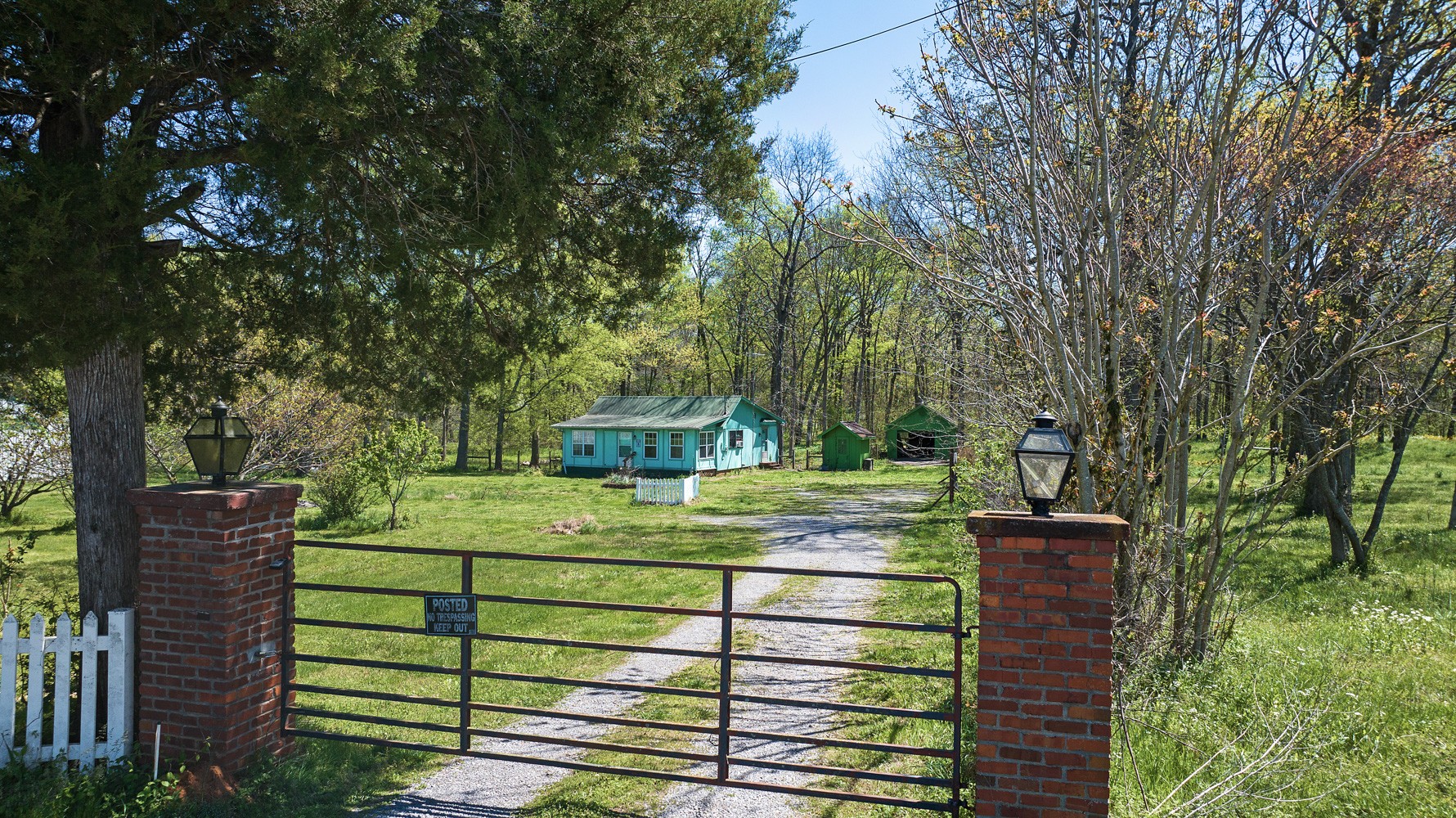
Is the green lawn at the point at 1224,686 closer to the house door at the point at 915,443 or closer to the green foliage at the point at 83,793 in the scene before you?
the green foliage at the point at 83,793

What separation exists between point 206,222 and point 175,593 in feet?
9.91

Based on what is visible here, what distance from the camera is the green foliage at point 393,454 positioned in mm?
18062

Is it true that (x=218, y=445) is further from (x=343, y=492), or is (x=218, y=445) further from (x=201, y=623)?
(x=343, y=492)

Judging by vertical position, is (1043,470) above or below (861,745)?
above

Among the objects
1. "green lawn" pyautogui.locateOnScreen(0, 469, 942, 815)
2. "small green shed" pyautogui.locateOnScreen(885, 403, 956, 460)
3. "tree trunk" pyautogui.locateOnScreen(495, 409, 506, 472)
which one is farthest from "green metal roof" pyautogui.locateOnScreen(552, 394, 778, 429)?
"green lawn" pyautogui.locateOnScreen(0, 469, 942, 815)

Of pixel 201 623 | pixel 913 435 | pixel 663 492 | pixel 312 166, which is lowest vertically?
pixel 663 492

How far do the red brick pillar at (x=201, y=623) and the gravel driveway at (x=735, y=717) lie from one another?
3.64 feet

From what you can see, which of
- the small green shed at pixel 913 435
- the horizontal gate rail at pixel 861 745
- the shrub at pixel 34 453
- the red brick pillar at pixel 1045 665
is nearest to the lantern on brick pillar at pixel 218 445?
the horizontal gate rail at pixel 861 745

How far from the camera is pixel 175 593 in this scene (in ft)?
15.5

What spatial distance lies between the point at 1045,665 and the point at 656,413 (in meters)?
32.3

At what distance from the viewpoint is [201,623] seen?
15.4ft

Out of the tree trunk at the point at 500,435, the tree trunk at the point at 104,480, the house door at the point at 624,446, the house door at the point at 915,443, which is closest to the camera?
the tree trunk at the point at 104,480

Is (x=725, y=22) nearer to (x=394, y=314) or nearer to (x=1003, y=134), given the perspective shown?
(x=1003, y=134)

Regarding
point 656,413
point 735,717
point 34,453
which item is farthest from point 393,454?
point 656,413
